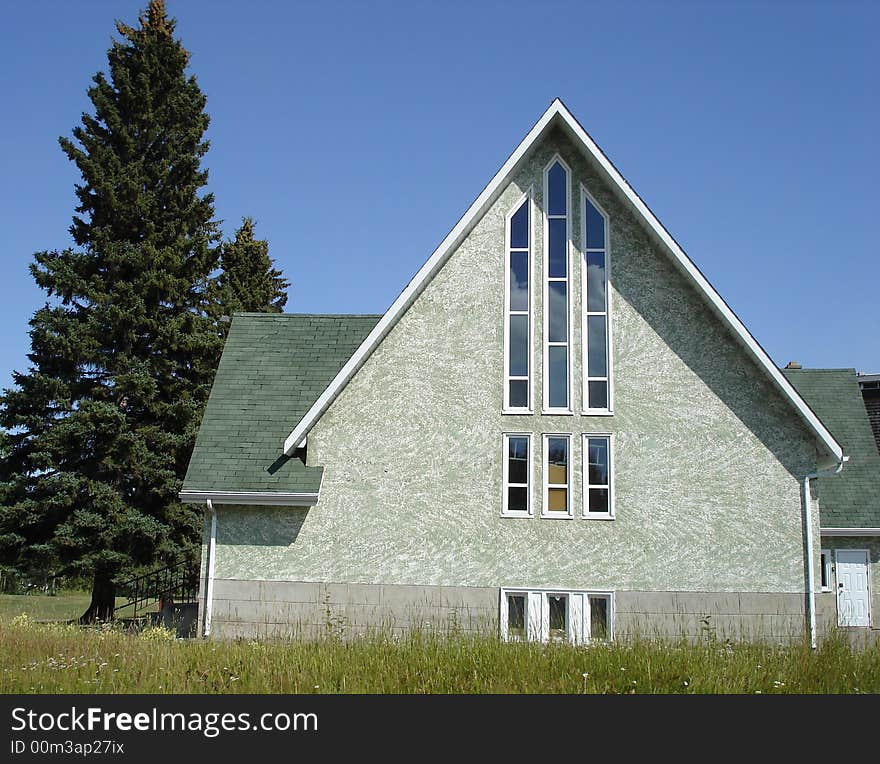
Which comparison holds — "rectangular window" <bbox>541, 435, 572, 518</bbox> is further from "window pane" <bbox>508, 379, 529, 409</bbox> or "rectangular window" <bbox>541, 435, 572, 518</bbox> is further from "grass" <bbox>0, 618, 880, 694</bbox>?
"grass" <bbox>0, 618, 880, 694</bbox>

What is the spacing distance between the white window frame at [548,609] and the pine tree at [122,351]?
634 inches

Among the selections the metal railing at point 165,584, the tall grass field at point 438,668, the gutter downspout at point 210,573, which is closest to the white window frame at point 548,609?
the tall grass field at point 438,668

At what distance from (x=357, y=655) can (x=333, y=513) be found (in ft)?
20.6

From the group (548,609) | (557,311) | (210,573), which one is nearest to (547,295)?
(557,311)

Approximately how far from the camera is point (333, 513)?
1794 centimetres

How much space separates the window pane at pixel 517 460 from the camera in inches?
709

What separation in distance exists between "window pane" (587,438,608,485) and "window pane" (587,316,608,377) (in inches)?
56.0

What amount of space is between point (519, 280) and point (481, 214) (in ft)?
5.31

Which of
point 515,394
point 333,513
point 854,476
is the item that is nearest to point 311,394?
point 333,513

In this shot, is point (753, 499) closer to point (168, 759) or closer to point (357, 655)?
point (357, 655)

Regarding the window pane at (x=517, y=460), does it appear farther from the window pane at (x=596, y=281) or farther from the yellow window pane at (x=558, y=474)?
the window pane at (x=596, y=281)

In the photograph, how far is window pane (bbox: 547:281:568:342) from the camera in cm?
1859

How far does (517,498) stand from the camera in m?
17.9

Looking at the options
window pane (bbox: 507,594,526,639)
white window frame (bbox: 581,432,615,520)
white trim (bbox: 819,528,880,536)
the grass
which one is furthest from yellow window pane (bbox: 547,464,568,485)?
white trim (bbox: 819,528,880,536)
